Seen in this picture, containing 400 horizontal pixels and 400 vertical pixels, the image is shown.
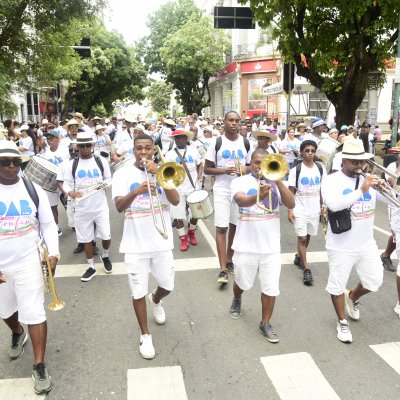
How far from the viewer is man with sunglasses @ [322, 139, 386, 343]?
14.0ft

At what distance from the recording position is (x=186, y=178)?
7.83 metres

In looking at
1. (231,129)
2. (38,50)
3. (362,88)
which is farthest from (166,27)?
(231,129)

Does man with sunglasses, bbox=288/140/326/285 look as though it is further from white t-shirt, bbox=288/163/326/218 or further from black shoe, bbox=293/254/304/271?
black shoe, bbox=293/254/304/271

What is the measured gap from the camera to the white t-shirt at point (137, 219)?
13.5 feet

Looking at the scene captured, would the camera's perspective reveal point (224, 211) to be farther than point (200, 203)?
No

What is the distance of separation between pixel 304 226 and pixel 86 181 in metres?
3.14

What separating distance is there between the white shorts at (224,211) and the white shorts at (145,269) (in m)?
1.92

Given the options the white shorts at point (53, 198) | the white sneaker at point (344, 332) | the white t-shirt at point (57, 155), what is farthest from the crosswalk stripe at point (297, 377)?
the white t-shirt at point (57, 155)

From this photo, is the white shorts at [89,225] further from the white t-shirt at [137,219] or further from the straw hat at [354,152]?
the straw hat at [354,152]

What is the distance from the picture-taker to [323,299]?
548 cm

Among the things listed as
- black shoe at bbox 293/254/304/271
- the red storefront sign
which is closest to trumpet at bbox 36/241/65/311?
black shoe at bbox 293/254/304/271

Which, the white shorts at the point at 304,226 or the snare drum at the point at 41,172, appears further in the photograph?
the snare drum at the point at 41,172

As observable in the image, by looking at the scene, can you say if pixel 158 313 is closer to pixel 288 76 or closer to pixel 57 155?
pixel 57 155

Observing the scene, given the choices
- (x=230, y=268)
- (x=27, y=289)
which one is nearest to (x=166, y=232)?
(x=27, y=289)
